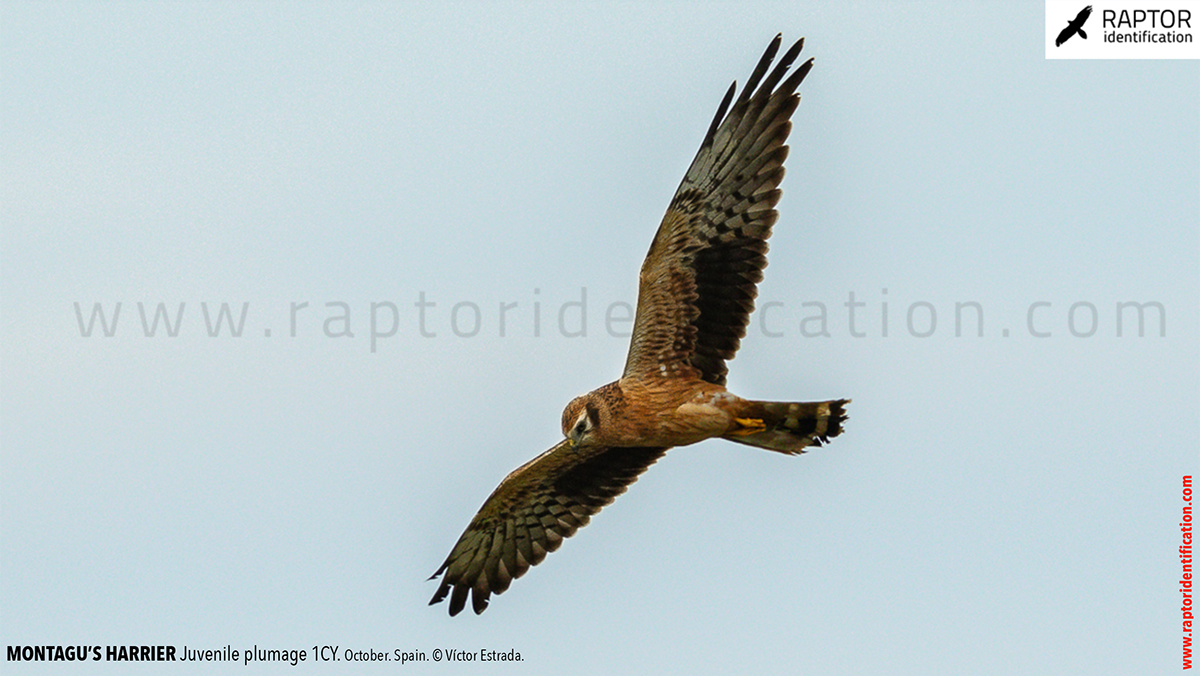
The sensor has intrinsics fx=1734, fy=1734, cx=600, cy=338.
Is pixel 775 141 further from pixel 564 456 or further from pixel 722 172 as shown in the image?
pixel 564 456

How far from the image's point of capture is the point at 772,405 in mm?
13133

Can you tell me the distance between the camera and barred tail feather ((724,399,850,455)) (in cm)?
1315

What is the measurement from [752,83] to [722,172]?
726 millimetres

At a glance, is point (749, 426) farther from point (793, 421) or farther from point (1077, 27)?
point (1077, 27)

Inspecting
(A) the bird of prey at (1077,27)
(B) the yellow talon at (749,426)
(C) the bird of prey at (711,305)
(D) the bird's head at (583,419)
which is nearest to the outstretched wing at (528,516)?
(C) the bird of prey at (711,305)

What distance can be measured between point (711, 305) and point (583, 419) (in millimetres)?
1391

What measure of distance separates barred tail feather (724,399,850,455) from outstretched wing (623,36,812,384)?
23.8 inches

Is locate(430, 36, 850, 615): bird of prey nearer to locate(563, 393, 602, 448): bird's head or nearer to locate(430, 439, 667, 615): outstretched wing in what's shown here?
locate(563, 393, 602, 448): bird's head

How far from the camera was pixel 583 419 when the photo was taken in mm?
13211

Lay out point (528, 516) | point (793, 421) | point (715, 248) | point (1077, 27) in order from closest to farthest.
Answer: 1. point (793, 421)
2. point (715, 248)
3. point (528, 516)
4. point (1077, 27)

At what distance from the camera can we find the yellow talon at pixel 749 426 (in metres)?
13.2

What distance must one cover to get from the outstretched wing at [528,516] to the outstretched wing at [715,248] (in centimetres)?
151

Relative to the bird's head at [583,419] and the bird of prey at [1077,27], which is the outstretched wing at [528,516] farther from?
the bird of prey at [1077,27]

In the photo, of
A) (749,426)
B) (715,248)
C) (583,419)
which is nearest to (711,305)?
(715,248)
